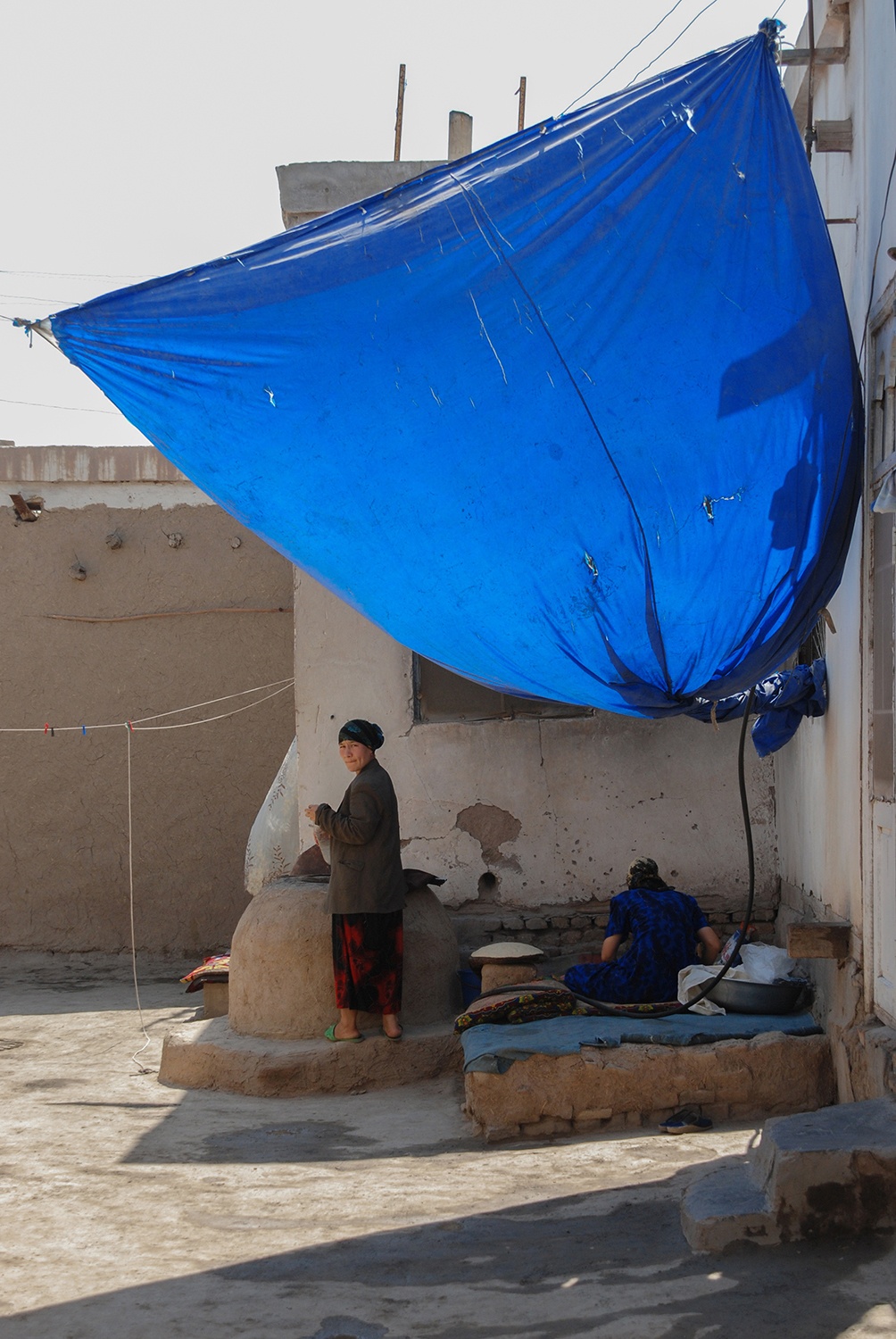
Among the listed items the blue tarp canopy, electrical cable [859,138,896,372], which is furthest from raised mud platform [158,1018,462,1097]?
electrical cable [859,138,896,372]

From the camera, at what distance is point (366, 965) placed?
5879 millimetres

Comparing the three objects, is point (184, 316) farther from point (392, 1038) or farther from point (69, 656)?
point (69, 656)

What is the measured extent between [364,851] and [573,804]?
1471mm

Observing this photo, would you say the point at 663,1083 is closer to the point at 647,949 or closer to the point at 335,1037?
the point at 647,949

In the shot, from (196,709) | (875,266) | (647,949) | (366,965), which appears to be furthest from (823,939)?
(196,709)

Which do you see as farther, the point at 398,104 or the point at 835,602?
the point at 398,104

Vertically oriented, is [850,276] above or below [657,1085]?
above

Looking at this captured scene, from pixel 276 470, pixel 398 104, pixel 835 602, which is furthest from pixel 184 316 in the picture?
pixel 398 104

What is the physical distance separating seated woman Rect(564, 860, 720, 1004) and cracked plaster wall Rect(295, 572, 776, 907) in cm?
92

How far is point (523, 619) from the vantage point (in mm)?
4379

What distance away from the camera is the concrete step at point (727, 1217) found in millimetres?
3334

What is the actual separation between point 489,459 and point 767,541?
985 mm

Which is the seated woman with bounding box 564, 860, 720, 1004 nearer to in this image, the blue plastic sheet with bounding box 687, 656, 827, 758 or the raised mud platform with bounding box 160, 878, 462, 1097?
the raised mud platform with bounding box 160, 878, 462, 1097

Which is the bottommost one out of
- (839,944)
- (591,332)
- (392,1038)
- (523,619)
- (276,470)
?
(392,1038)
